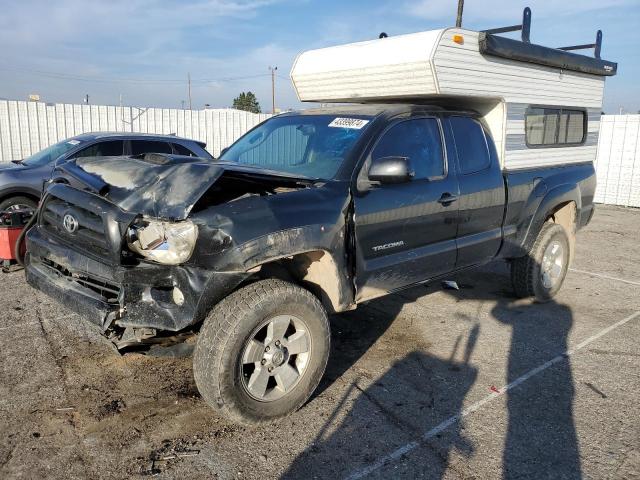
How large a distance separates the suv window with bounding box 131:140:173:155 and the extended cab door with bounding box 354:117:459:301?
5.80 meters

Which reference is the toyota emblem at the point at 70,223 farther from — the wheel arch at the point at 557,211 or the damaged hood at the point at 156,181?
the wheel arch at the point at 557,211

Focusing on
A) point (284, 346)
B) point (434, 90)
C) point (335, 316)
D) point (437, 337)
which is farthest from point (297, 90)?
point (284, 346)

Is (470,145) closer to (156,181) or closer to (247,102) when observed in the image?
(156,181)

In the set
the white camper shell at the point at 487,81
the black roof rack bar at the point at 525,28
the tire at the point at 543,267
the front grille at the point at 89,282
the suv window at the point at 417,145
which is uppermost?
the black roof rack bar at the point at 525,28

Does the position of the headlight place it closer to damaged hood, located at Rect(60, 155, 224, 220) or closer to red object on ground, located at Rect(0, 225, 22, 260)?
damaged hood, located at Rect(60, 155, 224, 220)

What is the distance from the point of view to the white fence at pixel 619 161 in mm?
13938

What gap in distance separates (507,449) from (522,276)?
292 centimetres

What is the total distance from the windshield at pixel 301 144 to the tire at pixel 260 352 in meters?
1.03

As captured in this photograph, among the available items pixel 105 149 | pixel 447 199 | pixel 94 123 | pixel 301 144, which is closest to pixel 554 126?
pixel 447 199

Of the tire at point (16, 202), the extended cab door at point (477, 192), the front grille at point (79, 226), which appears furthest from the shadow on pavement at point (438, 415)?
the tire at point (16, 202)

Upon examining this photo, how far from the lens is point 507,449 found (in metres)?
3.06

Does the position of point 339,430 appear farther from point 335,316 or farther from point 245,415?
point 335,316

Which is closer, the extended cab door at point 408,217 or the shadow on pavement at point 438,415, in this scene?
the shadow on pavement at point 438,415

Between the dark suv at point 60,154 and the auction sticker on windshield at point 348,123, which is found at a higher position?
the auction sticker on windshield at point 348,123
